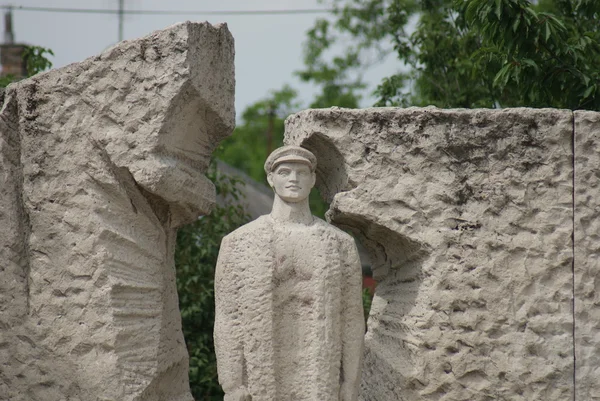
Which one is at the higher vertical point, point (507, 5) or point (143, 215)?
point (507, 5)

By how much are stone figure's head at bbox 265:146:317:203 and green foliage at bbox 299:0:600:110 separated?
1835mm

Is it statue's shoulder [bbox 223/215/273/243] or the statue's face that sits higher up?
the statue's face

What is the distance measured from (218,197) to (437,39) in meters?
2.55

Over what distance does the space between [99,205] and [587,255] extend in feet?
9.47

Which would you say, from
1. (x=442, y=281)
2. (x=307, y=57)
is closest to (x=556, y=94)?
(x=442, y=281)

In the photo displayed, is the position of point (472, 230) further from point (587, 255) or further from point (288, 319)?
Result: point (288, 319)

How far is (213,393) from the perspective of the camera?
10000 mm

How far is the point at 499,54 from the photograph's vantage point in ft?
29.3

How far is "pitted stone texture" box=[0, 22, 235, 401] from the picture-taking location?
7379 millimetres

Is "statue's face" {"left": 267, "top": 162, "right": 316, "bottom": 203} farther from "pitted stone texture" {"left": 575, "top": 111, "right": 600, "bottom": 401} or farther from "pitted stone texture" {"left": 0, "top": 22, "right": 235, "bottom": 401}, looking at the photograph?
"pitted stone texture" {"left": 575, "top": 111, "right": 600, "bottom": 401}

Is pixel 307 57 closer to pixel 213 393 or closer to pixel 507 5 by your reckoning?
pixel 213 393

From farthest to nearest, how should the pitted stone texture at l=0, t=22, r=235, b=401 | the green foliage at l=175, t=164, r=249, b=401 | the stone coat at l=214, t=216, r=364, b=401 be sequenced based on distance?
the green foliage at l=175, t=164, r=249, b=401, the pitted stone texture at l=0, t=22, r=235, b=401, the stone coat at l=214, t=216, r=364, b=401

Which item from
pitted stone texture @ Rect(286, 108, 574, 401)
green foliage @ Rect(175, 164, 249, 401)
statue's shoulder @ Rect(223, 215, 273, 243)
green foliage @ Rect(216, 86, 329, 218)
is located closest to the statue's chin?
statue's shoulder @ Rect(223, 215, 273, 243)

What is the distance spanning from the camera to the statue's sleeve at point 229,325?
23.0 feet
